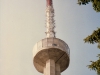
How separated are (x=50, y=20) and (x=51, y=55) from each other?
8.76m

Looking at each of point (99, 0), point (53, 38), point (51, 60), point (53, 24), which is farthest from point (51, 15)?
point (99, 0)

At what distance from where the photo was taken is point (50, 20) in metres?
46.7

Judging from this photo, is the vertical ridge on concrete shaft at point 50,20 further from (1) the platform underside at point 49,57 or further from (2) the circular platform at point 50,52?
(1) the platform underside at point 49,57

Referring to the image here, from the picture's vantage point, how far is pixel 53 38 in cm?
4219

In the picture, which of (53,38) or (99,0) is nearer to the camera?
(99,0)

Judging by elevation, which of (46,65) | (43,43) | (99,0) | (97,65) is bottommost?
(97,65)

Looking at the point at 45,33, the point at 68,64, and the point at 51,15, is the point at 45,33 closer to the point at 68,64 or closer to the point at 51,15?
the point at 51,15

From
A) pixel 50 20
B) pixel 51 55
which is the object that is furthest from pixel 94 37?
pixel 50 20

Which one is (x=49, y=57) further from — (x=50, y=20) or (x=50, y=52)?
(x=50, y=20)

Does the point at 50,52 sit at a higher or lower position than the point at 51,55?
higher

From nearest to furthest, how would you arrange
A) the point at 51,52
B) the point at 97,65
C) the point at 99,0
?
the point at 97,65 < the point at 99,0 < the point at 51,52

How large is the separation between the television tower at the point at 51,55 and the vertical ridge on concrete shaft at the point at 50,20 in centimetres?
221

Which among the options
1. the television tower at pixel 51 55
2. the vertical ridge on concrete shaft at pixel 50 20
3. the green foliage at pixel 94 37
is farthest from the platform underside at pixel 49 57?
the green foliage at pixel 94 37

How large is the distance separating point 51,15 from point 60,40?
7433 millimetres
